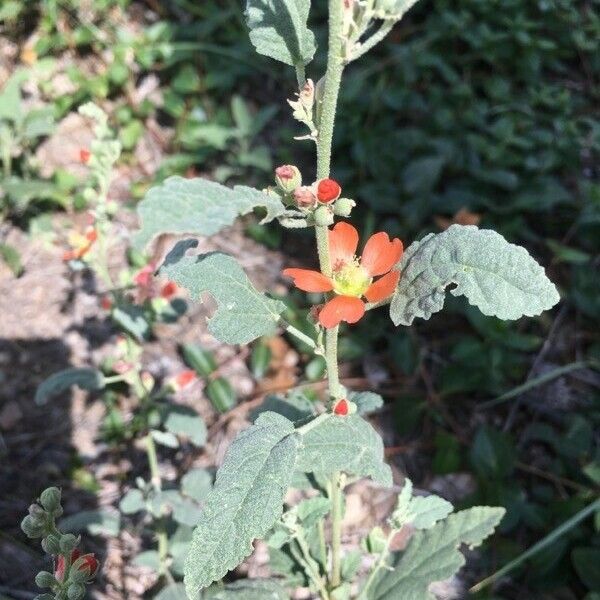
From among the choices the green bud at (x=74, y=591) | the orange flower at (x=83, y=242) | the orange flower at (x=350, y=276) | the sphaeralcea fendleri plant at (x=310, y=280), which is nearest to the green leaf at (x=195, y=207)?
the sphaeralcea fendleri plant at (x=310, y=280)

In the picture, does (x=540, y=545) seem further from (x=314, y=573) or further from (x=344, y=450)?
(x=344, y=450)

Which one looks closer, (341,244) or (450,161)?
(341,244)

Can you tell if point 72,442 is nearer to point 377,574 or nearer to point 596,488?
point 377,574

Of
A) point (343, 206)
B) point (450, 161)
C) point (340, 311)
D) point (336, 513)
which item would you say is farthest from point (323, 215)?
point (450, 161)

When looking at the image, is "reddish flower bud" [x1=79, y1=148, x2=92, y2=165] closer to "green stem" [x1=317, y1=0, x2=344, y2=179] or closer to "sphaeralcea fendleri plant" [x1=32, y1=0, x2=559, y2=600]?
"sphaeralcea fendleri plant" [x1=32, y1=0, x2=559, y2=600]

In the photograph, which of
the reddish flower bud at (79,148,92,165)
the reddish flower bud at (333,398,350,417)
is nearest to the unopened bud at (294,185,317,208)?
the reddish flower bud at (333,398,350,417)

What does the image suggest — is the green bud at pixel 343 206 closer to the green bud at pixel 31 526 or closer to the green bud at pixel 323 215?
the green bud at pixel 323 215

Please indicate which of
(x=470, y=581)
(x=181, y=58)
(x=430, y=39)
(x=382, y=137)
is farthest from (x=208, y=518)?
(x=430, y=39)
